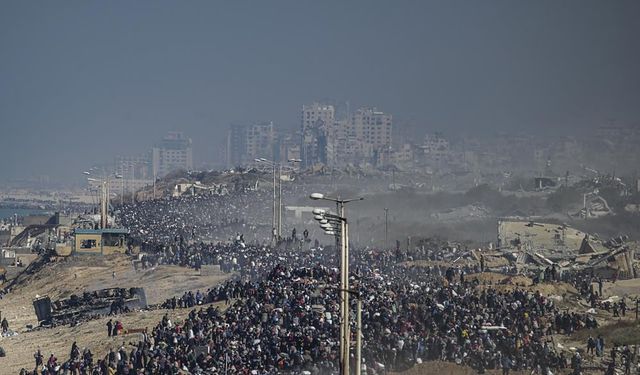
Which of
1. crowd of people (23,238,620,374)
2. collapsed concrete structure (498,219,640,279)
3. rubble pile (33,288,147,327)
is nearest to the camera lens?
crowd of people (23,238,620,374)

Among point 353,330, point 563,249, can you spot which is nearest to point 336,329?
point 353,330

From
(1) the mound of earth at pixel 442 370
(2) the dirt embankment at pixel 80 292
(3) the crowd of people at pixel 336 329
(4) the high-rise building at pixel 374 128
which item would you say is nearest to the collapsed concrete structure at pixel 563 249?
(3) the crowd of people at pixel 336 329

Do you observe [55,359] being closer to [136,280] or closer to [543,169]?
[136,280]

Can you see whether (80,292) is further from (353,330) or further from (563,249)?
(353,330)

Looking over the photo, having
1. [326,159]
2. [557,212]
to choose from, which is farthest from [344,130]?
[557,212]

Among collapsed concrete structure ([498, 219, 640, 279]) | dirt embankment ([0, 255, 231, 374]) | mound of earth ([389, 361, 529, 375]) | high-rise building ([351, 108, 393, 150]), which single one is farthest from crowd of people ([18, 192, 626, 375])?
high-rise building ([351, 108, 393, 150])

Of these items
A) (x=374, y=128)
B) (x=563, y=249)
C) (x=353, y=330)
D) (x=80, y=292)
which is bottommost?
(x=80, y=292)

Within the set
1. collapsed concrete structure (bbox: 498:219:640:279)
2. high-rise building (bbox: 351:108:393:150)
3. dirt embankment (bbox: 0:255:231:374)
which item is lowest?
dirt embankment (bbox: 0:255:231:374)

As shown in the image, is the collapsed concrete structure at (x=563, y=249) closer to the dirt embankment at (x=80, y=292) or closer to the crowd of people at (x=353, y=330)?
the crowd of people at (x=353, y=330)

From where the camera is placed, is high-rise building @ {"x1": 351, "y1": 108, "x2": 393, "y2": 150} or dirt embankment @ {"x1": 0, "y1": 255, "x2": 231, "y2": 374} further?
high-rise building @ {"x1": 351, "y1": 108, "x2": 393, "y2": 150}

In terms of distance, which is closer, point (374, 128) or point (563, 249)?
point (563, 249)

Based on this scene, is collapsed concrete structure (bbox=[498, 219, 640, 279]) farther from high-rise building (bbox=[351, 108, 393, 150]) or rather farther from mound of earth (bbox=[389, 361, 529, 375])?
high-rise building (bbox=[351, 108, 393, 150])
